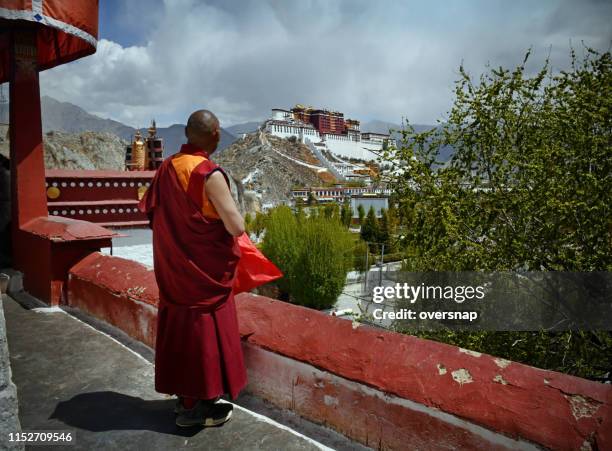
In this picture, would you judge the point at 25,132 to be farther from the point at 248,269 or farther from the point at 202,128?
the point at 248,269

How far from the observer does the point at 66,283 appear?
4.34 meters

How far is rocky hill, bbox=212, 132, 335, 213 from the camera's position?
89562 mm

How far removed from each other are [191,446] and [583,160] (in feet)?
23.8

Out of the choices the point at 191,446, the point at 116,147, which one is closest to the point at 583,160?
the point at 191,446

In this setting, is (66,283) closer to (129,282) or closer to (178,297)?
(129,282)

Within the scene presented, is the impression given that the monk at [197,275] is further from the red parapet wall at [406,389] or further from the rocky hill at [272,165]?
the rocky hill at [272,165]

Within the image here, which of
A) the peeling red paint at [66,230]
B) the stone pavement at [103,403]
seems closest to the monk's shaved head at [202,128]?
the stone pavement at [103,403]

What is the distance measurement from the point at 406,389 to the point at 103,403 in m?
1.75

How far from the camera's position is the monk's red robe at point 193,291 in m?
2.23

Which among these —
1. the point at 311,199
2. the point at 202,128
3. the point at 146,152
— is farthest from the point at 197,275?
the point at 311,199

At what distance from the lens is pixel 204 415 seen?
94.8 inches

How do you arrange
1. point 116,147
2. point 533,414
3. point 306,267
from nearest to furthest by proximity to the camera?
point 533,414 → point 306,267 → point 116,147

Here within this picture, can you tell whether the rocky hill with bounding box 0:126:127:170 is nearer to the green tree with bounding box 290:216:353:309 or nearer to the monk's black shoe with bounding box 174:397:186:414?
the green tree with bounding box 290:216:353:309

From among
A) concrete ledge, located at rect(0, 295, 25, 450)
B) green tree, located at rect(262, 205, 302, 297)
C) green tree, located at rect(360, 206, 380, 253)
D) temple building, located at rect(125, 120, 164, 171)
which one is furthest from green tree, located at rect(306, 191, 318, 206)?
concrete ledge, located at rect(0, 295, 25, 450)
